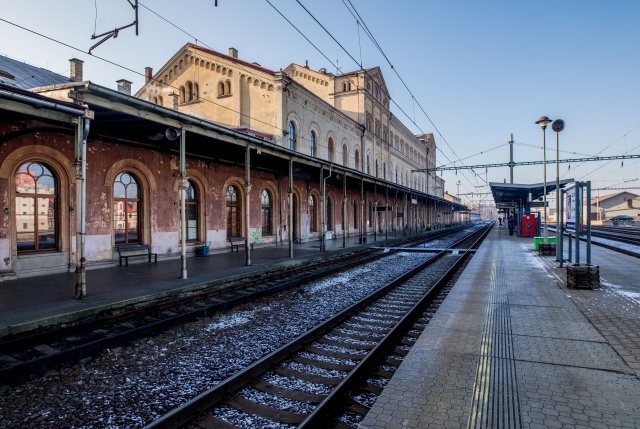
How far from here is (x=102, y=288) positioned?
8.34 m

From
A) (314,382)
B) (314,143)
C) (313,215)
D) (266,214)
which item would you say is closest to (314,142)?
(314,143)

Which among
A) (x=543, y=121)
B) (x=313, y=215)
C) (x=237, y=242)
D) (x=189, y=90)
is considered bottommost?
(x=237, y=242)

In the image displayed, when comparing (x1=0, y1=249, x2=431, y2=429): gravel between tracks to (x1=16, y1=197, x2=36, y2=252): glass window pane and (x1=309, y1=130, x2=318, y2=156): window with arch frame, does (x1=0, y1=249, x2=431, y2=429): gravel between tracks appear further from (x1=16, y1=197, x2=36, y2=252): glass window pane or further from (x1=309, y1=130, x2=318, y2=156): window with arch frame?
(x1=309, y1=130, x2=318, y2=156): window with arch frame

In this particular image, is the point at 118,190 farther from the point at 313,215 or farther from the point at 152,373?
the point at 313,215

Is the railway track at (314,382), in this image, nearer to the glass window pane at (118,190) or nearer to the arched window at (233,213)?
the glass window pane at (118,190)

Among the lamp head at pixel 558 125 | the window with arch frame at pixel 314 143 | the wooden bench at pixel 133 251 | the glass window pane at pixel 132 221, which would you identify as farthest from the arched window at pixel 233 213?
the lamp head at pixel 558 125

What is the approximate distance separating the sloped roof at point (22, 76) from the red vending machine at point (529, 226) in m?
29.2

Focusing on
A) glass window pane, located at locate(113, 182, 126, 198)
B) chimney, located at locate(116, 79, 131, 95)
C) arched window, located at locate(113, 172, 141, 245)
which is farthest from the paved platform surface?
chimney, located at locate(116, 79, 131, 95)

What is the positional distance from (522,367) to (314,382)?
7.54 feet

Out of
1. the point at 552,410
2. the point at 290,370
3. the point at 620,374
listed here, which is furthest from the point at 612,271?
the point at 290,370

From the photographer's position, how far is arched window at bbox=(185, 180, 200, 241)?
1489cm

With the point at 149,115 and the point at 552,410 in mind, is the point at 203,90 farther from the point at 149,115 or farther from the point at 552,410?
the point at 552,410

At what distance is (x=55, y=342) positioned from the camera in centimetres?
557

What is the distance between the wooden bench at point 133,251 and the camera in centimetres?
1190
